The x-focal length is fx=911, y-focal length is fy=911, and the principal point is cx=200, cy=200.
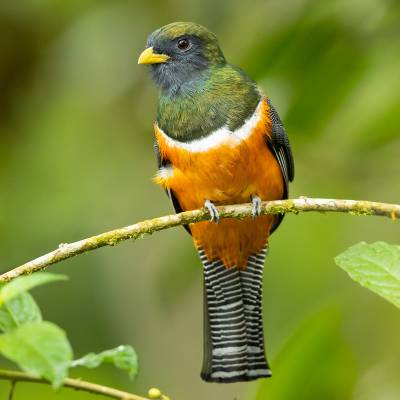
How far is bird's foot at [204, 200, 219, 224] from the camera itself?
352 centimetres

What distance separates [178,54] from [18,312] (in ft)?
8.54

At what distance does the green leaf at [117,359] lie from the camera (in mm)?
1675

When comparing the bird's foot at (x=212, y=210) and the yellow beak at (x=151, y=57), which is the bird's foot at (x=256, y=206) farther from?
the yellow beak at (x=151, y=57)

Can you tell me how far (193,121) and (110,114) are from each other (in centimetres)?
180

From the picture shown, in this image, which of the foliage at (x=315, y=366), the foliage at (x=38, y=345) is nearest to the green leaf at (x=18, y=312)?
the foliage at (x=38, y=345)

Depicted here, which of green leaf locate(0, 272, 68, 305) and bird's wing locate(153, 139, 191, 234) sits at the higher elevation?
bird's wing locate(153, 139, 191, 234)

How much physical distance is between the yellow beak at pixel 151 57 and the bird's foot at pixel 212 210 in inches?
29.6

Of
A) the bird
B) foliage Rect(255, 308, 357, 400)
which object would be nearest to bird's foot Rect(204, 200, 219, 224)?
the bird

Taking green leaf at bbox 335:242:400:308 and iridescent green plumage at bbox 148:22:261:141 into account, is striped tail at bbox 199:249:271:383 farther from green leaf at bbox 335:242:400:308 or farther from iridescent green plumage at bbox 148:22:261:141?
green leaf at bbox 335:242:400:308

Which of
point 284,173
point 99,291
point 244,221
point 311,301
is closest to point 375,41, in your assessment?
point 284,173

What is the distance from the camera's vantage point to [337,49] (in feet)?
11.2

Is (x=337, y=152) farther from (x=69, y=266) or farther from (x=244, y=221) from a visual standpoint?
(x=69, y=266)

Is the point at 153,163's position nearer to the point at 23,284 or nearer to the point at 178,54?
the point at 178,54

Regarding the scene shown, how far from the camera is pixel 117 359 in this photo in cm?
169
